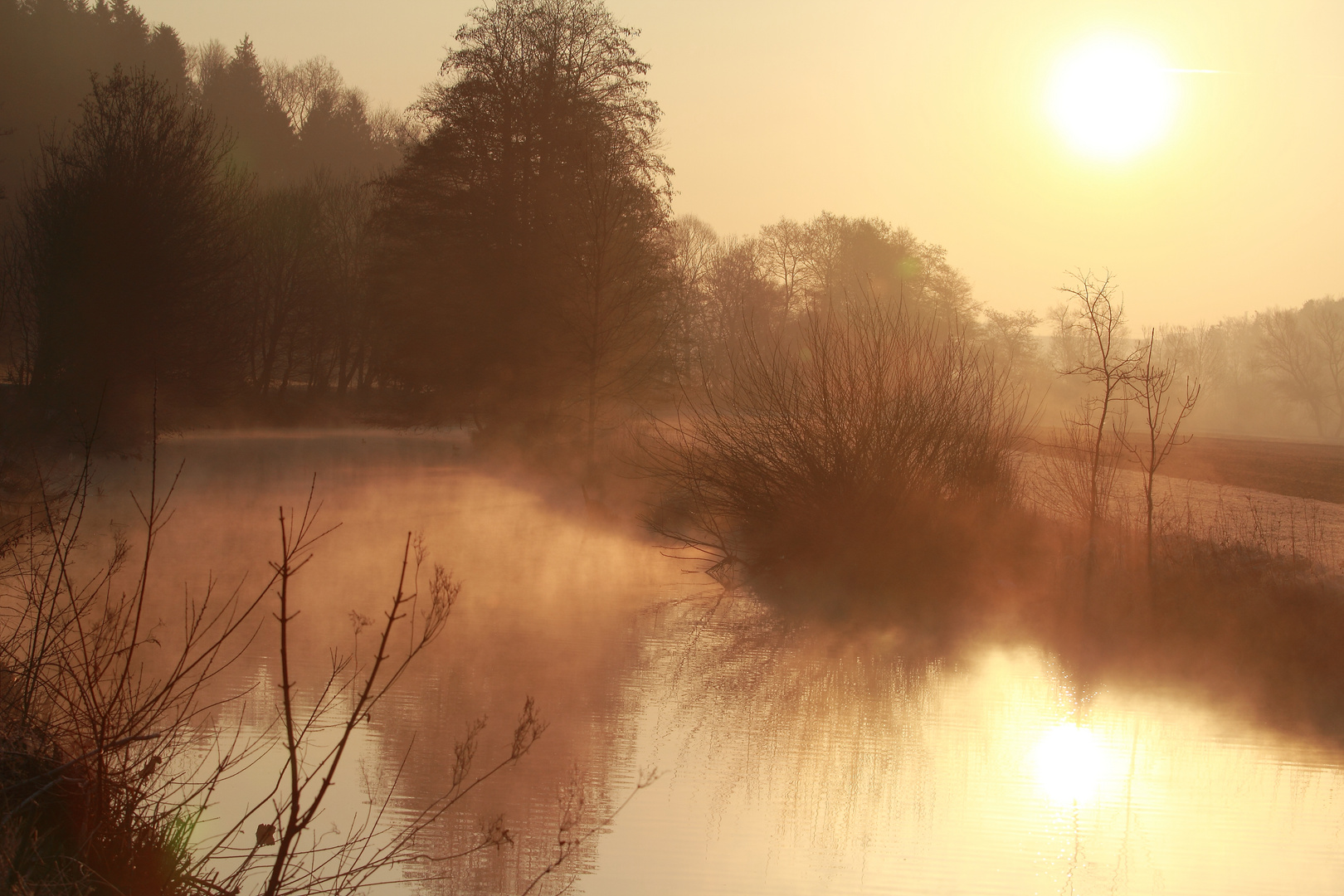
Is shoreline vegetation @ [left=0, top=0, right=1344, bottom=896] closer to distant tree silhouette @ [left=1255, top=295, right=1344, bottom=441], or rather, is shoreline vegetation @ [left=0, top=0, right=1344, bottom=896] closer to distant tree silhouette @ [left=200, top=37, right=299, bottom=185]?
distant tree silhouette @ [left=200, top=37, right=299, bottom=185]

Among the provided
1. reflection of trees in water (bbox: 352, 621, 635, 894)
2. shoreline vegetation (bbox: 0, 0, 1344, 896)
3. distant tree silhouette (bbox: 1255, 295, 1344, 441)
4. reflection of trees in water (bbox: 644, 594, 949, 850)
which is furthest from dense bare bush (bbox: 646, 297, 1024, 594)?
distant tree silhouette (bbox: 1255, 295, 1344, 441)

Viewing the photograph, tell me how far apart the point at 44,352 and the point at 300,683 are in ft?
65.5

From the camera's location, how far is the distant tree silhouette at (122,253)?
914 inches

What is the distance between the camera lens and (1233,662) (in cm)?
893

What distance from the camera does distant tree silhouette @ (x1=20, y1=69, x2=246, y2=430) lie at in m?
23.2

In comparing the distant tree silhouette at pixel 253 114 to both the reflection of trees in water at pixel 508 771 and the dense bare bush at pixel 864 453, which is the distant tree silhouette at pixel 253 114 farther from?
the reflection of trees in water at pixel 508 771

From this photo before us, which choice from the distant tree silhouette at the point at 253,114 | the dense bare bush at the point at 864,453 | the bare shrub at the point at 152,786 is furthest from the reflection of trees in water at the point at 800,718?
the distant tree silhouette at the point at 253,114

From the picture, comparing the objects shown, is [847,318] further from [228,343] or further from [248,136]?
[248,136]

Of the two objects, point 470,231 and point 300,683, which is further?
point 470,231

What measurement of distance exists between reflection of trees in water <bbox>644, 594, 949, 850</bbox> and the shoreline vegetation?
0.91m

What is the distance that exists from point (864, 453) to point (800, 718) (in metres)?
4.79

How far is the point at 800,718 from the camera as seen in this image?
24.1ft

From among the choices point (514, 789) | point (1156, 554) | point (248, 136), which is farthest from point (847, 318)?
point (248, 136)

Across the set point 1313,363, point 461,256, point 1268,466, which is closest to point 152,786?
point 461,256
